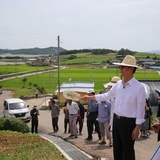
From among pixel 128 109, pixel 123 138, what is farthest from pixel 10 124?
pixel 128 109

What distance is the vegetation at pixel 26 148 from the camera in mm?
7099

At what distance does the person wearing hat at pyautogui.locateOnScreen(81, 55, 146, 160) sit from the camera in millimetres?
4009

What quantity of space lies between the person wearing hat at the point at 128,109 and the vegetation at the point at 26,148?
306 centimetres

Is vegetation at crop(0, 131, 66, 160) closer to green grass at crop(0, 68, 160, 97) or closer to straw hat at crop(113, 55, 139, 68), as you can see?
straw hat at crop(113, 55, 139, 68)

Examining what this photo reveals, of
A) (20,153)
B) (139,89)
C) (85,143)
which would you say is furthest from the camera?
(85,143)

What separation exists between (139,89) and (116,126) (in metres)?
0.63

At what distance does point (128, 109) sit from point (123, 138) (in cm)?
41

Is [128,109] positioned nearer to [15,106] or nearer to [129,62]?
[129,62]

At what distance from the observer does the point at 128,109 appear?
4066 millimetres

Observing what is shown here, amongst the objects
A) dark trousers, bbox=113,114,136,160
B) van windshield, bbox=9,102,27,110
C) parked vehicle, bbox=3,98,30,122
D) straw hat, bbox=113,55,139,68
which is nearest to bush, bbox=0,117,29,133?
parked vehicle, bbox=3,98,30,122

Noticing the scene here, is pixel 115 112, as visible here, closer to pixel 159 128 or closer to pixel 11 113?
pixel 159 128

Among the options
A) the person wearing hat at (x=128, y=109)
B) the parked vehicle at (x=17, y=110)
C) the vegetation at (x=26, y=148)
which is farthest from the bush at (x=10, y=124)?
the person wearing hat at (x=128, y=109)

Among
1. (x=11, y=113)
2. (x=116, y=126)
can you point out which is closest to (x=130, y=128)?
(x=116, y=126)

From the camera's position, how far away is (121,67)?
416 centimetres
